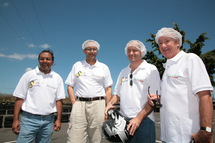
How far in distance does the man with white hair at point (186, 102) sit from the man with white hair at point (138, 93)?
243 millimetres

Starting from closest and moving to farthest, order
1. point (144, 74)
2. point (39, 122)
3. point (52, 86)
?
point (144, 74) < point (39, 122) < point (52, 86)

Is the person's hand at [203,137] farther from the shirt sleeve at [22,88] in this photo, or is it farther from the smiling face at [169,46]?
the shirt sleeve at [22,88]

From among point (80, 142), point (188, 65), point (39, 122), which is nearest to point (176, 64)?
point (188, 65)

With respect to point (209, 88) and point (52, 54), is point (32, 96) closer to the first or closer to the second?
point (52, 54)

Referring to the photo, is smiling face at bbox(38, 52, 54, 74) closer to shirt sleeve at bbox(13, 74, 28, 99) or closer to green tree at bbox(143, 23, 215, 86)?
shirt sleeve at bbox(13, 74, 28, 99)

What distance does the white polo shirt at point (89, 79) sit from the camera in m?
3.07

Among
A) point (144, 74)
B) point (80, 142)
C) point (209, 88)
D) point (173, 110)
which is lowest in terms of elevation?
point (80, 142)

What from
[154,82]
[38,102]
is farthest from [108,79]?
[38,102]

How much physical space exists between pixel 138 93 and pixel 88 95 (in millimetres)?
1169

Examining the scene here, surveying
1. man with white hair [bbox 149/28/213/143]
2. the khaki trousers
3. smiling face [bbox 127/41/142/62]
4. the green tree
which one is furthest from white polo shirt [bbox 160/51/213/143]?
the green tree

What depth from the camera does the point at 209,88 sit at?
5.07ft

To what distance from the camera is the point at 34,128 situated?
8.90 feet

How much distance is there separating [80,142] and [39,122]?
2.76 feet

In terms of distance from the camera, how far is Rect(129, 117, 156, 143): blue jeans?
81.6 inches
